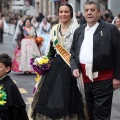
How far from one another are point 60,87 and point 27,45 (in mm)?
7718

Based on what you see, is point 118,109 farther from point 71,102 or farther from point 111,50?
point 111,50

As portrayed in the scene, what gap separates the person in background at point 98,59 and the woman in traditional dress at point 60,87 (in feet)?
1.56

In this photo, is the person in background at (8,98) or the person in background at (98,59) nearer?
the person in background at (8,98)

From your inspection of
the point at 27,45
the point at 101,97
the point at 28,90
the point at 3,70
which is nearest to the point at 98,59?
the point at 101,97

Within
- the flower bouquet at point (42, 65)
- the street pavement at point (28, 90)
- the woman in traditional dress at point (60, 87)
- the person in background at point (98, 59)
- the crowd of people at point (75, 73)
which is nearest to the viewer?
the crowd of people at point (75, 73)

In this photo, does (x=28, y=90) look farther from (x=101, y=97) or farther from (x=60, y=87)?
(x=101, y=97)

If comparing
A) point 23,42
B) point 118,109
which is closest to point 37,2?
point 23,42

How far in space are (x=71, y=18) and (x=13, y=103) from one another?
1656mm

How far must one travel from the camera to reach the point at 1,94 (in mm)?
4895

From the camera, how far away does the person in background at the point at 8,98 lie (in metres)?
4.91

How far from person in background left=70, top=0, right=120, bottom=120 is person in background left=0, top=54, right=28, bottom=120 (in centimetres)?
73

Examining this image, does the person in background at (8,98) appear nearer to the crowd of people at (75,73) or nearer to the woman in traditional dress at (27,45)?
the crowd of people at (75,73)

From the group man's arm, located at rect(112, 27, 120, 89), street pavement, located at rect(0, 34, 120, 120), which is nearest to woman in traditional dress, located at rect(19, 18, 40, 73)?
street pavement, located at rect(0, 34, 120, 120)

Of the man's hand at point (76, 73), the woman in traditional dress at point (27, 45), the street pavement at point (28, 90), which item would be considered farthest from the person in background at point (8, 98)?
the woman in traditional dress at point (27, 45)
